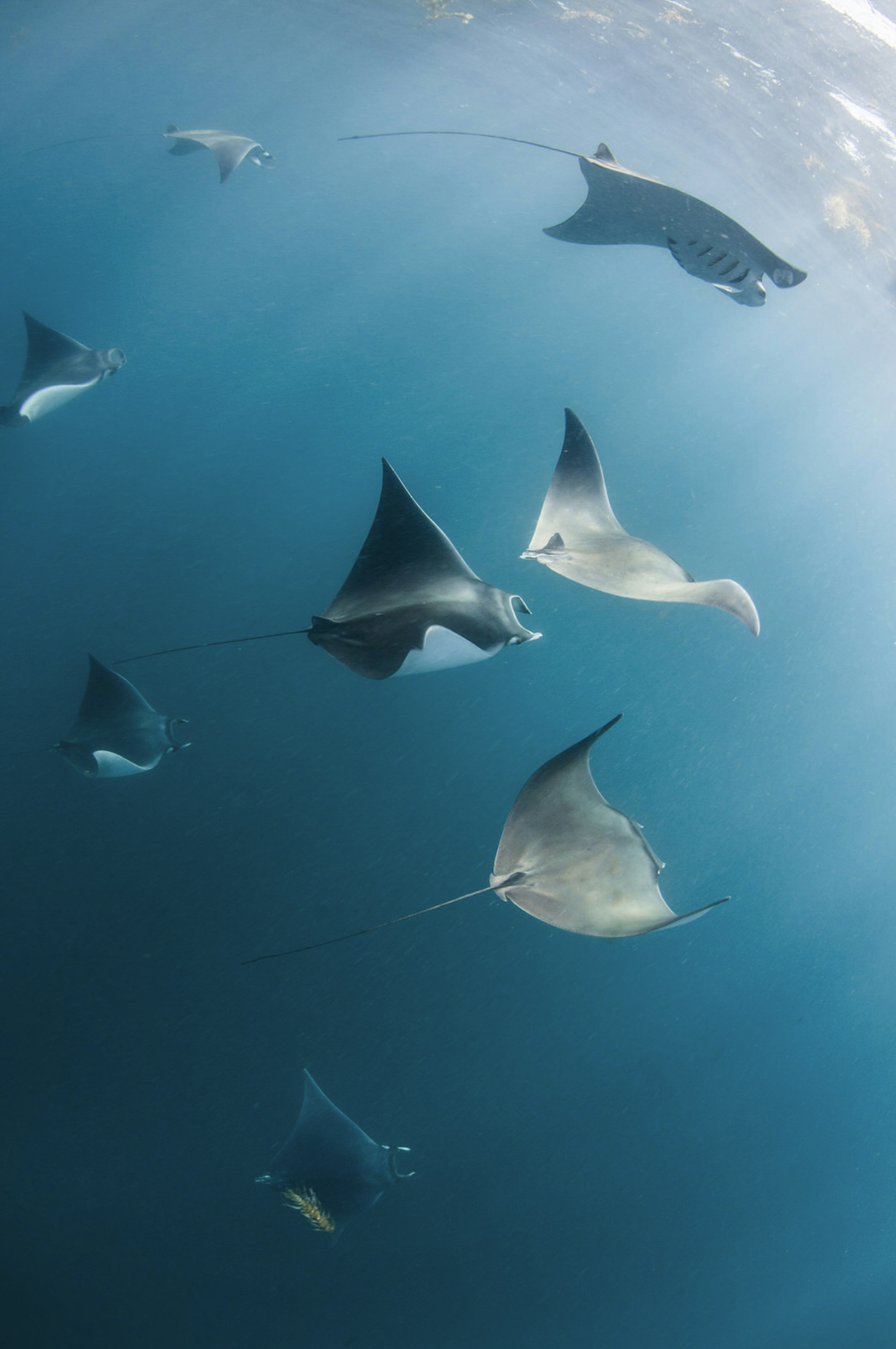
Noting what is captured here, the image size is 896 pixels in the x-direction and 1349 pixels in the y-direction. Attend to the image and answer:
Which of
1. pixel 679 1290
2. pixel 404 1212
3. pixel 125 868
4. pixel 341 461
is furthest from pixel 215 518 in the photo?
pixel 679 1290

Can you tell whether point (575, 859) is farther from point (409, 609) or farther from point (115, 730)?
point (115, 730)

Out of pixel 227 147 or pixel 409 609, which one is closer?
pixel 409 609

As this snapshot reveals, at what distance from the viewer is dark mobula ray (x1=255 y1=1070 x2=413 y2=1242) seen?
10.3 feet

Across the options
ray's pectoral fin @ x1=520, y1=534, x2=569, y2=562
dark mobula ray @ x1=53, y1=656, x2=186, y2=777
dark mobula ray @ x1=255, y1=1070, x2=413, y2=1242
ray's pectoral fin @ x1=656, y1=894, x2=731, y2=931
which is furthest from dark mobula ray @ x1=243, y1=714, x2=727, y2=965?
dark mobula ray @ x1=255, y1=1070, x2=413, y2=1242

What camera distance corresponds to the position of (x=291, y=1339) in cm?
417

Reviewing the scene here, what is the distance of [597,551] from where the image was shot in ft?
9.23

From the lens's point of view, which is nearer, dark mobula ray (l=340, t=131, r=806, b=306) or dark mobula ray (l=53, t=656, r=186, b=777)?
dark mobula ray (l=53, t=656, r=186, b=777)

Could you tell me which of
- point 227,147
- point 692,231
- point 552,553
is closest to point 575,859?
point 552,553

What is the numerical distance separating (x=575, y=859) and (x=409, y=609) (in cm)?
120

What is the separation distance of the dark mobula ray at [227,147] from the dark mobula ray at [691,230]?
7.79 feet

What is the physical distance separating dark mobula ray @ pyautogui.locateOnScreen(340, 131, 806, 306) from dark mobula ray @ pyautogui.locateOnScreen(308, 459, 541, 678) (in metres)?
2.34

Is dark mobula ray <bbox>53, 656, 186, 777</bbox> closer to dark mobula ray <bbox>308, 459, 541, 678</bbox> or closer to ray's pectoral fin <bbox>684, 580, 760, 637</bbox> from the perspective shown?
dark mobula ray <bbox>308, 459, 541, 678</bbox>

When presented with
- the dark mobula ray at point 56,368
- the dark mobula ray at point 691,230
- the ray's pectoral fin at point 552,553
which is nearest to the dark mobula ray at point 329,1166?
the ray's pectoral fin at point 552,553

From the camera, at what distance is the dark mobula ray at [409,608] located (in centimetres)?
235
